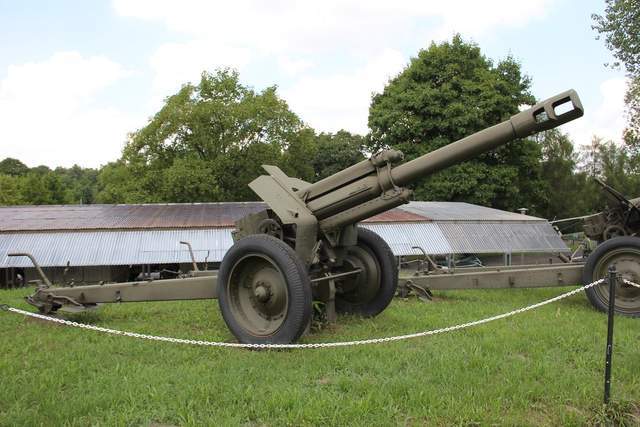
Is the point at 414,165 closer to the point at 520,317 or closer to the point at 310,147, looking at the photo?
the point at 520,317

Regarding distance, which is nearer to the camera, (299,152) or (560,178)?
(299,152)

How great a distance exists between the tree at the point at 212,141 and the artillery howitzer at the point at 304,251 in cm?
1773

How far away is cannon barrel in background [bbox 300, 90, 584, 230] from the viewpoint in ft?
17.1

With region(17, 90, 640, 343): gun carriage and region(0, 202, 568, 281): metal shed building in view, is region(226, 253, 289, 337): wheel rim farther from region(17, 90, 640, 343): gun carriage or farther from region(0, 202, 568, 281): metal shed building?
region(0, 202, 568, 281): metal shed building

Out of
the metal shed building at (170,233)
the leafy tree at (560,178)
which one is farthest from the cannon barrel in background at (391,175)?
the leafy tree at (560,178)

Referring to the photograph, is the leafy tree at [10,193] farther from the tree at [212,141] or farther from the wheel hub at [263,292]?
the wheel hub at [263,292]

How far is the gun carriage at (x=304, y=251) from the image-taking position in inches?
207

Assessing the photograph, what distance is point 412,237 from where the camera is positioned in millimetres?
14648

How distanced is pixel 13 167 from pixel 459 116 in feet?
185

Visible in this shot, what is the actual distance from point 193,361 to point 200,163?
65.0 ft

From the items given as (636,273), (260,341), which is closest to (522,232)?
(636,273)

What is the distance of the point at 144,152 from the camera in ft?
85.1

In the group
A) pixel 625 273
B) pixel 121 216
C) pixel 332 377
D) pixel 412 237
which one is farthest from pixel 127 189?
pixel 332 377

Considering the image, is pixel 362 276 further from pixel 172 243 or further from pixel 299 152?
pixel 299 152
